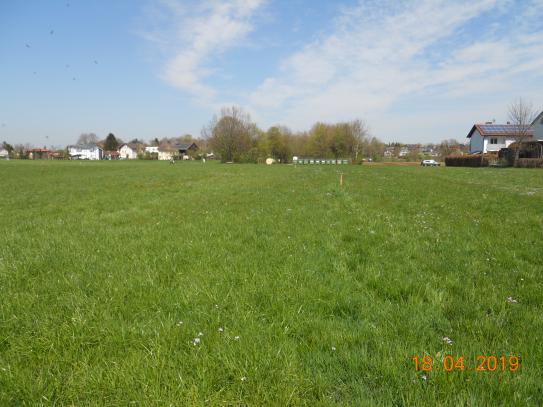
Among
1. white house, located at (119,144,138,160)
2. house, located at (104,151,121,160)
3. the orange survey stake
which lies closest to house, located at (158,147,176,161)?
white house, located at (119,144,138,160)

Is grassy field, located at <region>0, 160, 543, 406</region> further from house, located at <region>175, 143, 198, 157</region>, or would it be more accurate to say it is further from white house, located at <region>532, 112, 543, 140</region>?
house, located at <region>175, 143, 198, 157</region>

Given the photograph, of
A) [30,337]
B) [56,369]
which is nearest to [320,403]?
[56,369]

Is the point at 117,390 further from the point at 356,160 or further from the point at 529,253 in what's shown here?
the point at 356,160

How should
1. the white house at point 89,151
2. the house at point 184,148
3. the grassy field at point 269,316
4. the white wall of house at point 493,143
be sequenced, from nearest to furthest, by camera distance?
the grassy field at point 269,316
the white wall of house at point 493,143
the house at point 184,148
the white house at point 89,151

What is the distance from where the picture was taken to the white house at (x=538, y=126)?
62.2 metres

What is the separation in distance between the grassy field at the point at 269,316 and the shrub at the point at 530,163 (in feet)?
156

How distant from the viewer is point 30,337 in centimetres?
329

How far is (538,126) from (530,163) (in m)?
28.3

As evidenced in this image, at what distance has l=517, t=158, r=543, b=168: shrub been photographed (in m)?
42.5

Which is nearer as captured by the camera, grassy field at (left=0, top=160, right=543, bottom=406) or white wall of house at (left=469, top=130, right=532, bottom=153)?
grassy field at (left=0, top=160, right=543, bottom=406)

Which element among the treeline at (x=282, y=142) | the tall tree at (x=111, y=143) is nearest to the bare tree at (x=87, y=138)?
the tall tree at (x=111, y=143)

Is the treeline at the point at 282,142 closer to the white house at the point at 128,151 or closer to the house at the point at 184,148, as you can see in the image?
the house at the point at 184,148

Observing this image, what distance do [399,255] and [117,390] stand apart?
16.7 feet

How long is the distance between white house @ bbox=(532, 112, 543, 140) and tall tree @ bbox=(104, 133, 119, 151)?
181 m
